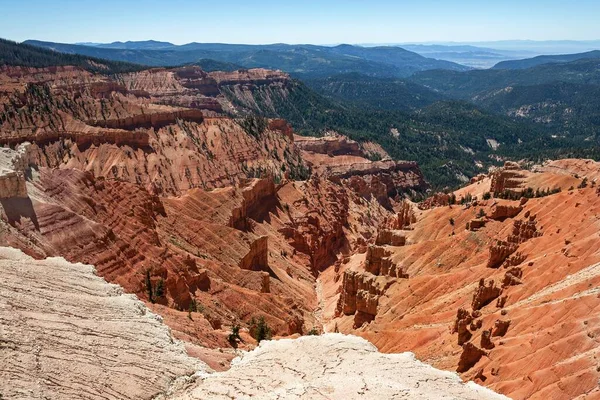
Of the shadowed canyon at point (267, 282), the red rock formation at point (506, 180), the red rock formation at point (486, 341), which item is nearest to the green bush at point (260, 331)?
the shadowed canyon at point (267, 282)

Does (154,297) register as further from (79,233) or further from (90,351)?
(90,351)

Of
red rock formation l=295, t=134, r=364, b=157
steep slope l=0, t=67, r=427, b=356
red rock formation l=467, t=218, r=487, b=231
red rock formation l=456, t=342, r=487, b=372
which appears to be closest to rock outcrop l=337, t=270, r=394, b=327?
steep slope l=0, t=67, r=427, b=356

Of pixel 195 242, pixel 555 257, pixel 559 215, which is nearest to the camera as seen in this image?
pixel 555 257

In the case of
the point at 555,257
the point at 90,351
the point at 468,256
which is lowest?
the point at 468,256

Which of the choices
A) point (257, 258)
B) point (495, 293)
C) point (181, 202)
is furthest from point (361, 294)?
point (181, 202)

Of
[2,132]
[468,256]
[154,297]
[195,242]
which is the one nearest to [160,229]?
[195,242]

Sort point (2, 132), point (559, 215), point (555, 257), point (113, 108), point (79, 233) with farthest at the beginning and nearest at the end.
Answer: point (113, 108) → point (2, 132) → point (559, 215) → point (555, 257) → point (79, 233)
